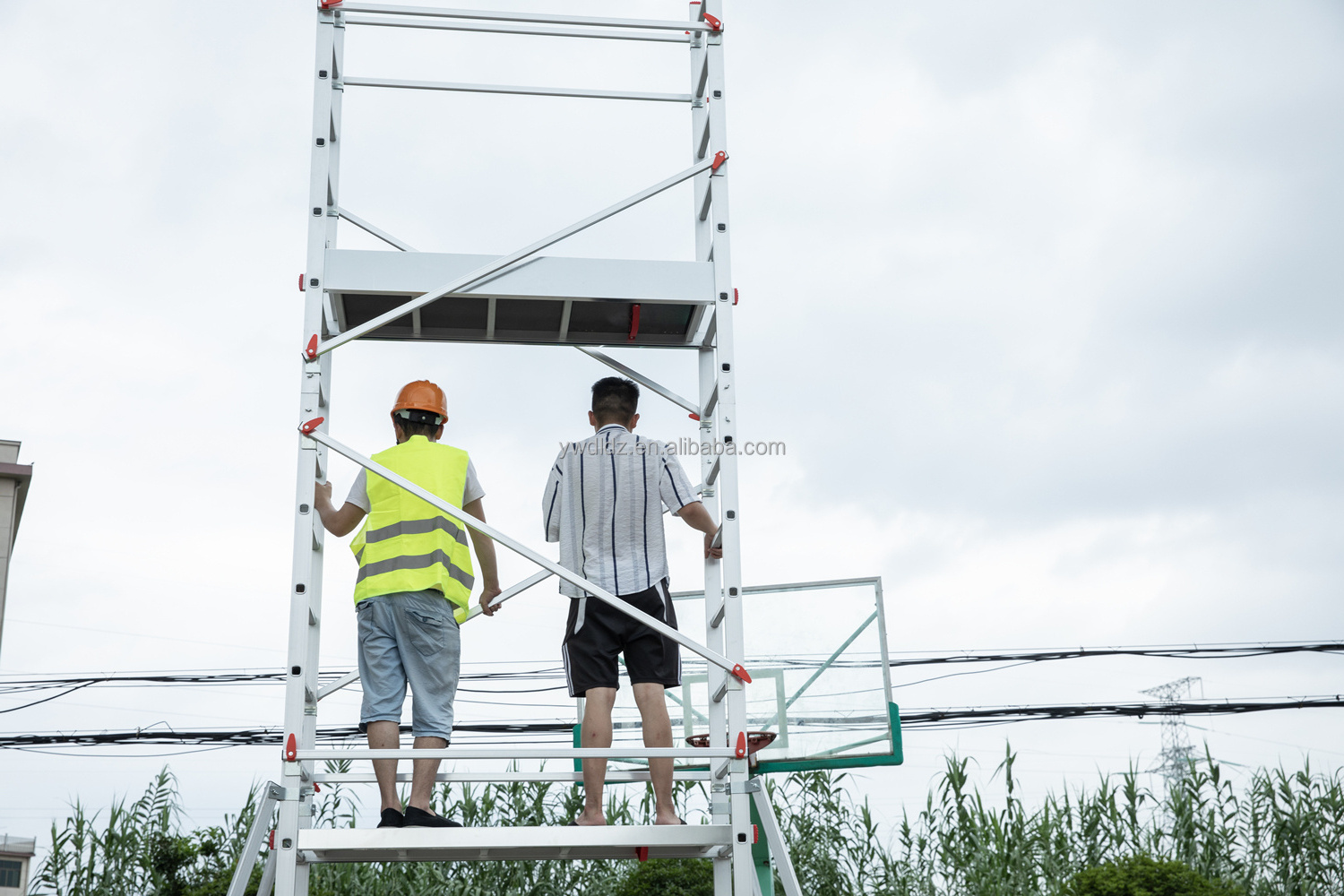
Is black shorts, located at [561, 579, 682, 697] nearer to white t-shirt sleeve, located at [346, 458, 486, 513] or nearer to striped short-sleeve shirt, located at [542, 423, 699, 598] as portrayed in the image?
striped short-sleeve shirt, located at [542, 423, 699, 598]

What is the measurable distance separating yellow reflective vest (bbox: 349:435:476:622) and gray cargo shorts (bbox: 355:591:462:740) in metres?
0.06

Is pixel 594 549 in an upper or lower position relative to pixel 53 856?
upper

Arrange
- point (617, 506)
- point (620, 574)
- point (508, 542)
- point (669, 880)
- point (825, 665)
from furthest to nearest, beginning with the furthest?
point (669, 880), point (825, 665), point (617, 506), point (620, 574), point (508, 542)

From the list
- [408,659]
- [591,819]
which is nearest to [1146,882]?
[591,819]

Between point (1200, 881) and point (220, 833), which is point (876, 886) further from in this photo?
point (220, 833)

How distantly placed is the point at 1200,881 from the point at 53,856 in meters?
9.03

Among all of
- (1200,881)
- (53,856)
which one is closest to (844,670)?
(1200,881)

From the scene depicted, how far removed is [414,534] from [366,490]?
28 centimetres

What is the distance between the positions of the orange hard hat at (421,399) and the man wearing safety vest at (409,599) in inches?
4.9

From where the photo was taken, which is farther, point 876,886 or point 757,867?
point 876,886

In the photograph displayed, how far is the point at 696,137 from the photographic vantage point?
17.5 ft

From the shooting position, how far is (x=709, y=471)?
5082 millimetres

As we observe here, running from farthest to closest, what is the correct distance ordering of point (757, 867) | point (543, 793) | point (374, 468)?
1. point (543, 793)
2. point (757, 867)
3. point (374, 468)

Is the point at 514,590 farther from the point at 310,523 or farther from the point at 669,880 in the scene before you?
the point at 669,880
